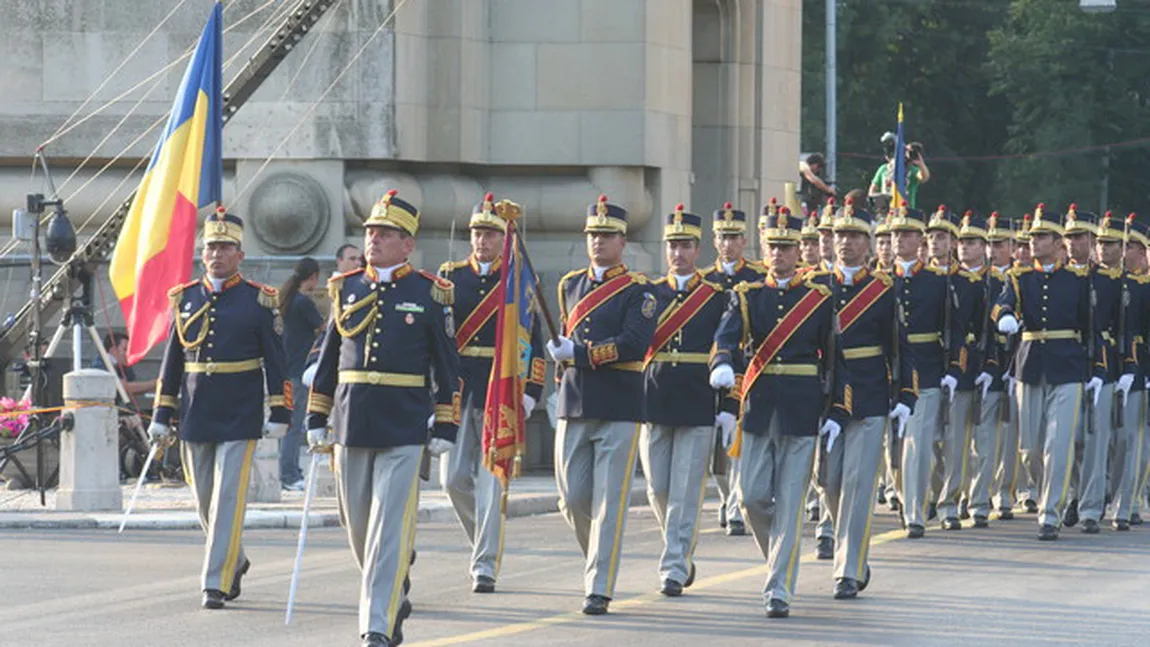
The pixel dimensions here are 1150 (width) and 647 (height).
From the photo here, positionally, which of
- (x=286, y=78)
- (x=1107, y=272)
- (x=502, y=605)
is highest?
(x=286, y=78)

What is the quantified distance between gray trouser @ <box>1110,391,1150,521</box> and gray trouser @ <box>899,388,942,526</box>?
159 cm

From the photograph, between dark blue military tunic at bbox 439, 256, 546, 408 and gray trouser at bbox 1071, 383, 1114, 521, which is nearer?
dark blue military tunic at bbox 439, 256, 546, 408

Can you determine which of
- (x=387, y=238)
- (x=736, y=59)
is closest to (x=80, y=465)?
(x=387, y=238)

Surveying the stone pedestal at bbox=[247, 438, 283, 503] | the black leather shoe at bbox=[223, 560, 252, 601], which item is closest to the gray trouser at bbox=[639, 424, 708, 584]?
the black leather shoe at bbox=[223, 560, 252, 601]

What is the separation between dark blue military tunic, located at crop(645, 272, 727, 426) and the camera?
15969mm

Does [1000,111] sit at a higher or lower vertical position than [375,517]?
higher

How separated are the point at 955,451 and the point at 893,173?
27.8 feet

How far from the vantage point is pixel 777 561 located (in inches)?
580

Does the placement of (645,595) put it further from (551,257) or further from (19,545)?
(551,257)

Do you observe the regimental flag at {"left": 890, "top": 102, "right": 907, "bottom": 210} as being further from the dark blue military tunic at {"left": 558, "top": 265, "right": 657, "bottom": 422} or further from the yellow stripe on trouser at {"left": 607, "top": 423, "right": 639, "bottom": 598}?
the yellow stripe on trouser at {"left": 607, "top": 423, "right": 639, "bottom": 598}

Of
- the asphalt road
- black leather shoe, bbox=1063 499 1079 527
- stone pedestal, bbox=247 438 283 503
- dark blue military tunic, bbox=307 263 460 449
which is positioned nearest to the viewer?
dark blue military tunic, bbox=307 263 460 449

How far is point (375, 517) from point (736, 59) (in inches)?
735

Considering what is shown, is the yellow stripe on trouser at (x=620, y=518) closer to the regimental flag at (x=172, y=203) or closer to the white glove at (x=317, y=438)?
the white glove at (x=317, y=438)

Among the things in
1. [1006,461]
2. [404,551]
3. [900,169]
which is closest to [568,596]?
[404,551]
